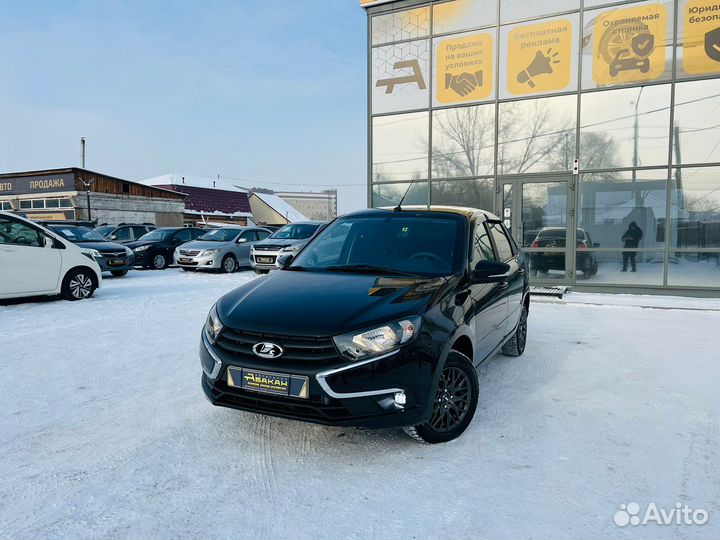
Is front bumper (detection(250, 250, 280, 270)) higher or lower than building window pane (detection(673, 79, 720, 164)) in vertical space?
lower

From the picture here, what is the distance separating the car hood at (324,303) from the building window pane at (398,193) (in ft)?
30.5

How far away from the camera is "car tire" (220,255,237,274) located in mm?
14897

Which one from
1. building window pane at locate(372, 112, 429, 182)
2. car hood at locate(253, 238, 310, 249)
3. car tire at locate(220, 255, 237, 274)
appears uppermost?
building window pane at locate(372, 112, 429, 182)

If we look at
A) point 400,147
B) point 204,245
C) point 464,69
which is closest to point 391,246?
point 400,147

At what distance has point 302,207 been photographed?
280ft

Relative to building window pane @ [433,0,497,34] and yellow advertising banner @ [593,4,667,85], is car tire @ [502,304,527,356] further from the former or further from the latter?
building window pane @ [433,0,497,34]

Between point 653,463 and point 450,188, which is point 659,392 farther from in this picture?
point 450,188

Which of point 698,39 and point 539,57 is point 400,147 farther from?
point 698,39

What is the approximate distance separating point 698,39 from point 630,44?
1228mm

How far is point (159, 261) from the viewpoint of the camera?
16406mm

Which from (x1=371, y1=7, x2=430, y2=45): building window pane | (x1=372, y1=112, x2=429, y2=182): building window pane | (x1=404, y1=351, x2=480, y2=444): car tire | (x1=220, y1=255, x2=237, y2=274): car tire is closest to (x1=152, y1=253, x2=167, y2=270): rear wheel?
(x1=220, y1=255, x2=237, y2=274): car tire

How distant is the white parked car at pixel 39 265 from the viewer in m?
8.10

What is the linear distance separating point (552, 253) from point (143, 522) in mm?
10566

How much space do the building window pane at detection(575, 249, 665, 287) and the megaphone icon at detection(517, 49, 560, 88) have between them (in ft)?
13.6
